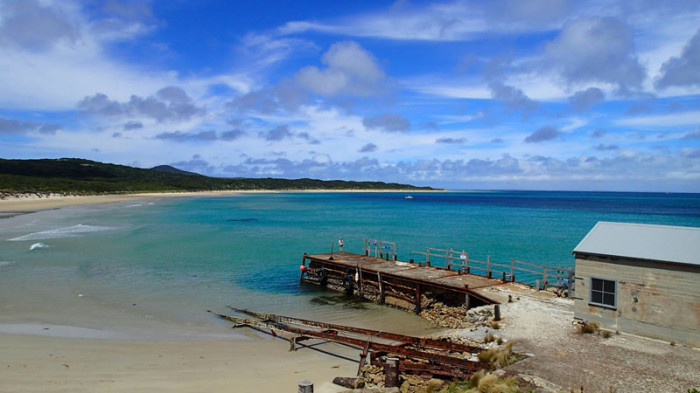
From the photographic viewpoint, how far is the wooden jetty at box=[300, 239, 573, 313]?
20.3 metres

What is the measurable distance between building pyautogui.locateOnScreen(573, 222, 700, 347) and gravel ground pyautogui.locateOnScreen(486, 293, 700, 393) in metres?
0.52

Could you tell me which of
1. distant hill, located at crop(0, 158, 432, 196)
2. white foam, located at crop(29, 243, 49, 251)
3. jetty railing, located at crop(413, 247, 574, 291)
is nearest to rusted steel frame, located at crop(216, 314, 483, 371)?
jetty railing, located at crop(413, 247, 574, 291)

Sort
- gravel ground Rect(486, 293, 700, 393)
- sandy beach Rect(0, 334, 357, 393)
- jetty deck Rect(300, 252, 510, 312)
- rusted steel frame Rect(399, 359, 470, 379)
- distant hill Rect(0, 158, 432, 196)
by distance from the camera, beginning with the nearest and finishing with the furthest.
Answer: gravel ground Rect(486, 293, 700, 393), rusted steel frame Rect(399, 359, 470, 379), sandy beach Rect(0, 334, 357, 393), jetty deck Rect(300, 252, 510, 312), distant hill Rect(0, 158, 432, 196)

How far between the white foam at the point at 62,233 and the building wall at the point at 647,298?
44.2 metres

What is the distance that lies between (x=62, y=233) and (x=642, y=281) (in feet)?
160

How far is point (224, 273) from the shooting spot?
29.7 m

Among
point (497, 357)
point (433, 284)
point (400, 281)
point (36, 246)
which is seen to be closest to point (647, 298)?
point (497, 357)

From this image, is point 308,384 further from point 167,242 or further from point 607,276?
point 167,242

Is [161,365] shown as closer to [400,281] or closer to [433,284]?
[433,284]

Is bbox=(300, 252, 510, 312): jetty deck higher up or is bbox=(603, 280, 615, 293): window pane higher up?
bbox=(603, 280, 615, 293): window pane

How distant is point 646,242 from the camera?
1428cm

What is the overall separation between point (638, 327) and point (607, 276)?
5.46 feet

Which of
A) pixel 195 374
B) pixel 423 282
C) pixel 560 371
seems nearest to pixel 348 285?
pixel 423 282

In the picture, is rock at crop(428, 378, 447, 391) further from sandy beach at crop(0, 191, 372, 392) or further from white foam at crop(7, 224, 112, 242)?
white foam at crop(7, 224, 112, 242)
